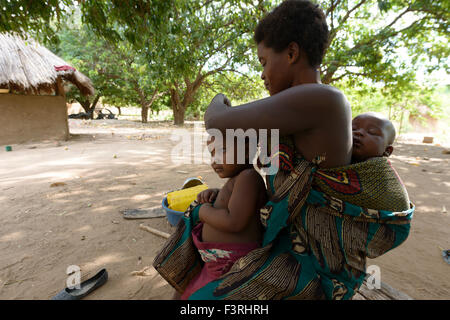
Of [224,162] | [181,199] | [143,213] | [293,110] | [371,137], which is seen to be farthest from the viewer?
[143,213]

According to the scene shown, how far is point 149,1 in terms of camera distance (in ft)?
9.14

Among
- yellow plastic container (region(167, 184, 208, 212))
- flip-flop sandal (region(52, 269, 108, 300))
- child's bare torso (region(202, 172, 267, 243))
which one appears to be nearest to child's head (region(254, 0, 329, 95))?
child's bare torso (region(202, 172, 267, 243))

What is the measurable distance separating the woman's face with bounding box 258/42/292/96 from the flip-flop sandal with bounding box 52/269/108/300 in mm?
1738

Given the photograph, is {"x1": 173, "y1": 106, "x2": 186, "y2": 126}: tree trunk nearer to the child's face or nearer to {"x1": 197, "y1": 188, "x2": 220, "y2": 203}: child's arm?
{"x1": 197, "y1": 188, "x2": 220, "y2": 203}: child's arm

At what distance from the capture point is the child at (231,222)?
3.85 ft

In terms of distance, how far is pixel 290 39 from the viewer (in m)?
1.07

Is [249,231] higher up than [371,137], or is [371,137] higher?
[371,137]

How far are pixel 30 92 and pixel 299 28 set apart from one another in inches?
369

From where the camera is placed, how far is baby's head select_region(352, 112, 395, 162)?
3.75ft

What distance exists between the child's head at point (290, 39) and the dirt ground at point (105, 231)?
1.60 metres

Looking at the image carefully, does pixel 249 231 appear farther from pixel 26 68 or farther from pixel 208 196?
pixel 26 68

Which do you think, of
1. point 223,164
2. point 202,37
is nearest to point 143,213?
point 223,164

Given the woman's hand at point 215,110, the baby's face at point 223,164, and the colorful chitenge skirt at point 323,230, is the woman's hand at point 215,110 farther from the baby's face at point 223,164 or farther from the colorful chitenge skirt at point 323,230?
the colorful chitenge skirt at point 323,230
